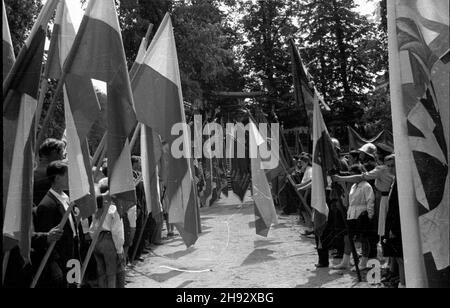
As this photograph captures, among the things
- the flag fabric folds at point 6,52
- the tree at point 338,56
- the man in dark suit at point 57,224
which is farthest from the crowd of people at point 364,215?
the tree at point 338,56

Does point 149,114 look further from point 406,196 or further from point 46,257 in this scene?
point 406,196

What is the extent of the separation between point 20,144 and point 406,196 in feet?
9.37

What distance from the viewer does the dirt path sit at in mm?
7492

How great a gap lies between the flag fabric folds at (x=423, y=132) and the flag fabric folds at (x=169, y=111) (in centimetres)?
216

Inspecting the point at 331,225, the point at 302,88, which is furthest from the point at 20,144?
the point at 331,225

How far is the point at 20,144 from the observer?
369cm

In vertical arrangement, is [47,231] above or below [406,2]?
below

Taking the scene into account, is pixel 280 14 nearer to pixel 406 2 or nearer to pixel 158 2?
pixel 158 2

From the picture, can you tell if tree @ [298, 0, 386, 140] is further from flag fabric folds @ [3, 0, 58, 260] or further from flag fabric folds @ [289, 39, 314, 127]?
flag fabric folds @ [3, 0, 58, 260]
